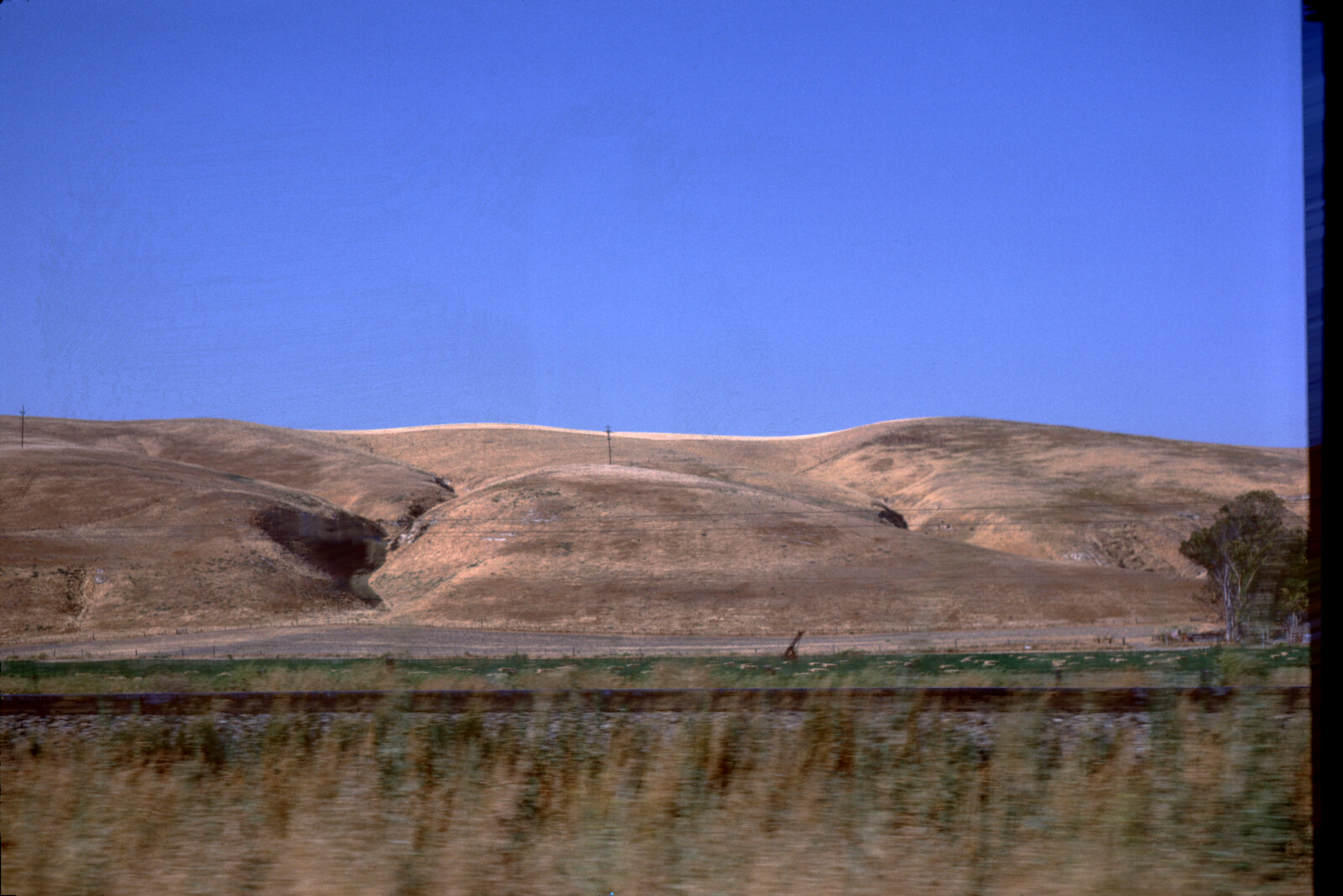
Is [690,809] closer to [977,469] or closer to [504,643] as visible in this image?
[504,643]

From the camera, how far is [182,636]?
152 ft

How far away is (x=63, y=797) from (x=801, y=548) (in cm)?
6108

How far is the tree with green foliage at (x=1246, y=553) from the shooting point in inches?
1698

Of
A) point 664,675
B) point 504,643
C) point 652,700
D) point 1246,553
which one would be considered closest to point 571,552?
point 504,643

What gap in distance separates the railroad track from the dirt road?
2270 centimetres

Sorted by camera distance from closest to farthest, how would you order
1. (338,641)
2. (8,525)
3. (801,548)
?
(338,641) → (8,525) → (801,548)

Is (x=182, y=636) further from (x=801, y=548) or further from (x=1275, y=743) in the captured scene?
(x=1275, y=743)

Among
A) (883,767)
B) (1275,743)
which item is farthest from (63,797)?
(1275,743)

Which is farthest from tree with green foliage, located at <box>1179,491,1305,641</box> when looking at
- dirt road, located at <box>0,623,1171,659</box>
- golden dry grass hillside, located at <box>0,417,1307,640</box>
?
dirt road, located at <box>0,623,1171,659</box>

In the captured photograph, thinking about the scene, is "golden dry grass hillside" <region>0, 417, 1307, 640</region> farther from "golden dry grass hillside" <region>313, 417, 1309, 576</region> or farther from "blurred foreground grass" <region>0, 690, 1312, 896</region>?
"blurred foreground grass" <region>0, 690, 1312, 896</region>

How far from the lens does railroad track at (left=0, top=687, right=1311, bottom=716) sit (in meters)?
11.2

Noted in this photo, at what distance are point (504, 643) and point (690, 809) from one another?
40.3 m

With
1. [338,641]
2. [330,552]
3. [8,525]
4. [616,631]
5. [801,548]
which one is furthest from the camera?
[330,552]

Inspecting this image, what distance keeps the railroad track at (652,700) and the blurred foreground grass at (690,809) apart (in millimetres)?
661
